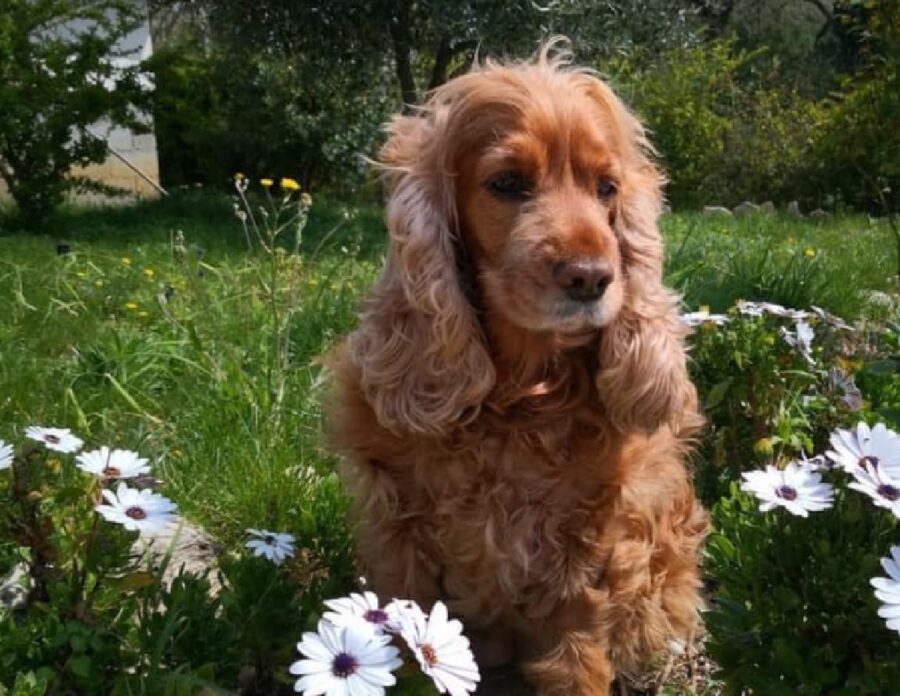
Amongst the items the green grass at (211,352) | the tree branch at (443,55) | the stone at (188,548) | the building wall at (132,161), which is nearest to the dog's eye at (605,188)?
the green grass at (211,352)

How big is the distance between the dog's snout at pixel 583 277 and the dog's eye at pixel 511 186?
23 centimetres

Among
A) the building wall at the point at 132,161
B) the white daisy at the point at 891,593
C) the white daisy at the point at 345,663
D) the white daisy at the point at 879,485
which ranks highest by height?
the white daisy at the point at 879,485

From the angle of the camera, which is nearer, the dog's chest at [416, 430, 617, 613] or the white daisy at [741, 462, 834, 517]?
the white daisy at [741, 462, 834, 517]

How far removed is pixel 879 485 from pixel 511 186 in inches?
37.4

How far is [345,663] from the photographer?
1.24 meters

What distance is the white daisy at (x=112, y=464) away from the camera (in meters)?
1.68

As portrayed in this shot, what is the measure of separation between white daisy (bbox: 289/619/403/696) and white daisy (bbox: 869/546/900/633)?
0.62m

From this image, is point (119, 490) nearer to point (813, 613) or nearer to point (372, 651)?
point (372, 651)

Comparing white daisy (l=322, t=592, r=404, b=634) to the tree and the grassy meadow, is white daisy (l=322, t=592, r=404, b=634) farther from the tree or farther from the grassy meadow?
the tree

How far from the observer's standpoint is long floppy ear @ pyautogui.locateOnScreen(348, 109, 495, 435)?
2025mm

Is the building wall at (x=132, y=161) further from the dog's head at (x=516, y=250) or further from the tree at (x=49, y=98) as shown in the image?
the dog's head at (x=516, y=250)

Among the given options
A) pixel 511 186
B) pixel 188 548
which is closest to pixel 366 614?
pixel 511 186

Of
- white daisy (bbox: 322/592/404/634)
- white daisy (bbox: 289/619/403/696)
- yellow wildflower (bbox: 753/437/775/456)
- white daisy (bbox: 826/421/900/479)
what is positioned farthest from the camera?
yellow wildflower (bbox: 753/437/775/456)

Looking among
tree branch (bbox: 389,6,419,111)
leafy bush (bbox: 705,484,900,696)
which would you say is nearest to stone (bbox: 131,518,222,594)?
leafy bush (bbox: 705,484,900,696)
